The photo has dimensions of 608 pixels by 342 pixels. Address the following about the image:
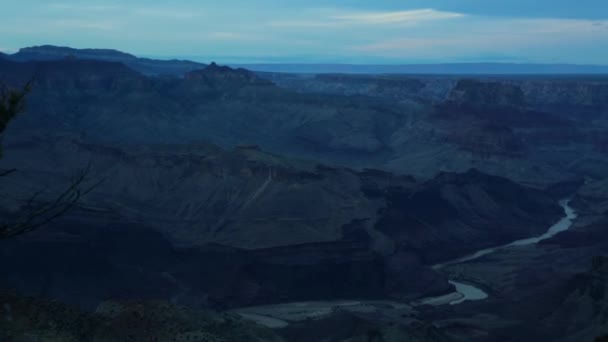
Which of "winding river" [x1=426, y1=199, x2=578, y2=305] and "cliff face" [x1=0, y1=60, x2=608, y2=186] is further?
"cliff face" [x1=0, y1=60, x2=608, y2=186]

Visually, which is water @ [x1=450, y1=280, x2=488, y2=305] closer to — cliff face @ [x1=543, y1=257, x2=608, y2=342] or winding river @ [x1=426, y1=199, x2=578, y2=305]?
winding river @ [x1=426, y1=199, x2=578, y2=305]

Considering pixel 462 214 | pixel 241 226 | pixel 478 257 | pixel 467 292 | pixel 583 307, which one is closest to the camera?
pixel 583 307

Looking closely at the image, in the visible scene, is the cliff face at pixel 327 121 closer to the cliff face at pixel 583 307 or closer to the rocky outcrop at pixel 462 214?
the rocky outcrop at pixel 462 214

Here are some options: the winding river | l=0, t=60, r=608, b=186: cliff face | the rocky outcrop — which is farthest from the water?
l=0, t=60, r=608, b=186: cliff face

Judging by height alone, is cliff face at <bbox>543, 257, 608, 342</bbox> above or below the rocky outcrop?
above

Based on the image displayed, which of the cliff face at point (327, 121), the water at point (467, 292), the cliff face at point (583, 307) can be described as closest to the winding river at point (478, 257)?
the water at point (467, 292)

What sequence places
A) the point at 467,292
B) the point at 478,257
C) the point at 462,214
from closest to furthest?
the point at 467,292 → the point at 478,257 → the point at 462,214

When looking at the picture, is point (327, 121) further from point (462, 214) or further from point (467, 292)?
point (467, 292)

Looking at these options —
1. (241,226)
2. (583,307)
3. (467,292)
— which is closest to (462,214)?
(467,292)

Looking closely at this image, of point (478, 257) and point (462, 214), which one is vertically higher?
point (462, 214)
